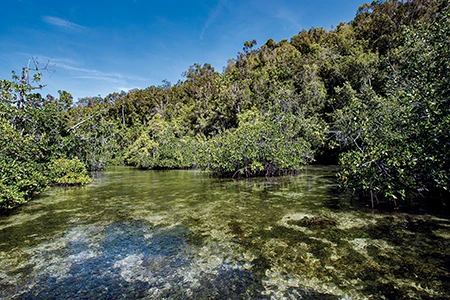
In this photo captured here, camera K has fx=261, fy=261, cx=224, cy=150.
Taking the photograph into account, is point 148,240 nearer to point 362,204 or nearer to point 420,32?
point 362,204

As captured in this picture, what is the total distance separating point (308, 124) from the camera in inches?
659

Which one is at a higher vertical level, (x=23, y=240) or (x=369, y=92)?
(x=369, y=92)

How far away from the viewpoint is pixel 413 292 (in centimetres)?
361

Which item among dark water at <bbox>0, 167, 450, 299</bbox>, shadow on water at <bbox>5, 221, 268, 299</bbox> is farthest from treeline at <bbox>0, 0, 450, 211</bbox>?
shadow on water at <bbox>5, 221, 268, 299</bbox>

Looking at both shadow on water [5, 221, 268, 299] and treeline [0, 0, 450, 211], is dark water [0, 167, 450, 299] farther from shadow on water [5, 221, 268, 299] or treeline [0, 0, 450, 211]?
treeline [0, 0, 450, 211]

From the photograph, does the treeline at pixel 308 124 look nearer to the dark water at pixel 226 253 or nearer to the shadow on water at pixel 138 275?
the dark water at pixel 226 253

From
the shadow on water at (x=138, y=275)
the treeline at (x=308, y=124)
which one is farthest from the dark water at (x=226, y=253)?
the treeline at (x=308, y=124)

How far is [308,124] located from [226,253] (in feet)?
43.5

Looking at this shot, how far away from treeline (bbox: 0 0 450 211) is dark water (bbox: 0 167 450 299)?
145cm

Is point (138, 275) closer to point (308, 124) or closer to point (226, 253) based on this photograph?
point (226, 253)

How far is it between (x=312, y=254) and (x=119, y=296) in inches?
134

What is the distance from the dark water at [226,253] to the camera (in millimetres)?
3877

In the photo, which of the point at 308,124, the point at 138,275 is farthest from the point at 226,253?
the point at 308,124

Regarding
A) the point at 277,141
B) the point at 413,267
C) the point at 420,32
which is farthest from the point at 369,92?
the point at 413,267
